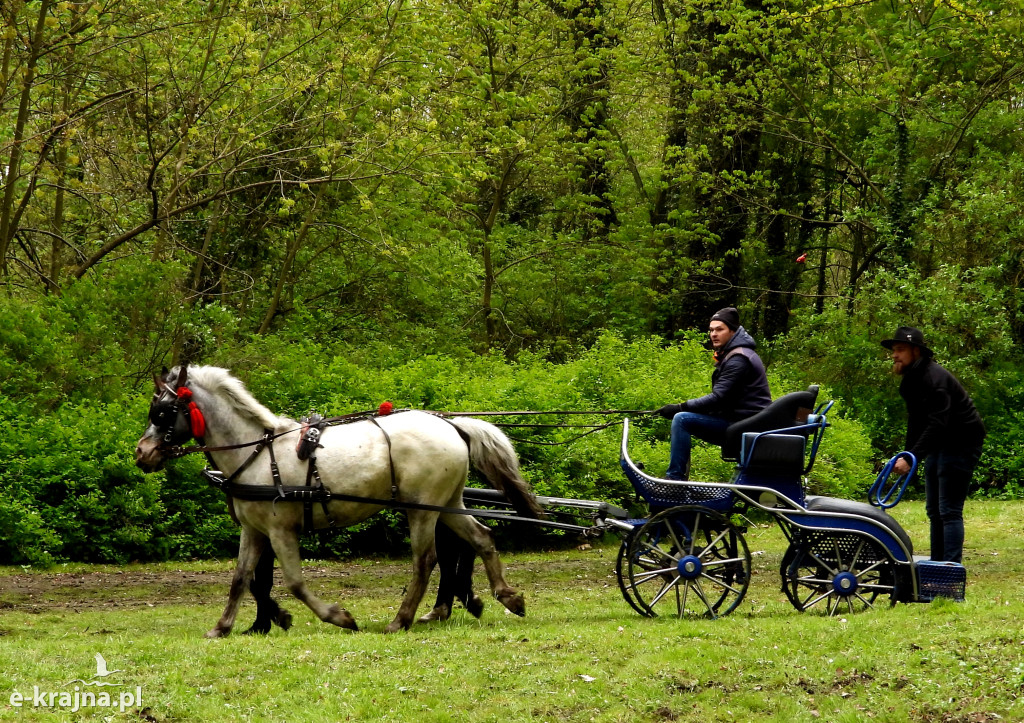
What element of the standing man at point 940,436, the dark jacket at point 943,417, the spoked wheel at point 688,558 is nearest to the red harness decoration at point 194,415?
the spoked wheel at point 688,558

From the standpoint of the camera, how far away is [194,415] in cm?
852

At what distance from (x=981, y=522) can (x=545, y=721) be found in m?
11.4

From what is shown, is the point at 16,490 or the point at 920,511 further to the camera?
the point at 920,511

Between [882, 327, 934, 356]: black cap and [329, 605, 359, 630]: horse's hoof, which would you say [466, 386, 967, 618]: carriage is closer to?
[882, 327, 934, 356]: black cap

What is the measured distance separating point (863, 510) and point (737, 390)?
4.22ft

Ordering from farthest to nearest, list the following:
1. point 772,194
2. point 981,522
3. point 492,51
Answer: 1. point 772,194
2. point 492,51
3. point 981,522

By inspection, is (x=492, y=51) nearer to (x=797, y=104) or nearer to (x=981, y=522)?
(x=797, y=104)

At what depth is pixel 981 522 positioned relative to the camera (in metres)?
15.9

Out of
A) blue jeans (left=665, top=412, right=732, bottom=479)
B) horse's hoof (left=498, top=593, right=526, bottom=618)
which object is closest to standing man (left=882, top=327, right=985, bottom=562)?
blue jeans (left=665, top=412, right=732, bottom=479)

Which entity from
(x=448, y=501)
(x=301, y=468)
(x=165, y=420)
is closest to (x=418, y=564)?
(x=448, y=501)

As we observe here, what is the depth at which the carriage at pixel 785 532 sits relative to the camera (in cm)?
832

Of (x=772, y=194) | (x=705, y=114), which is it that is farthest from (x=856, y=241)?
(x=705, y=114)

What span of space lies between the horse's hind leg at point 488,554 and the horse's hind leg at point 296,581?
1.14 meters

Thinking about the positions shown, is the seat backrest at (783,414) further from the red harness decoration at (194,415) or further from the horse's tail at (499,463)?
the red harness decoration at (194,415)
